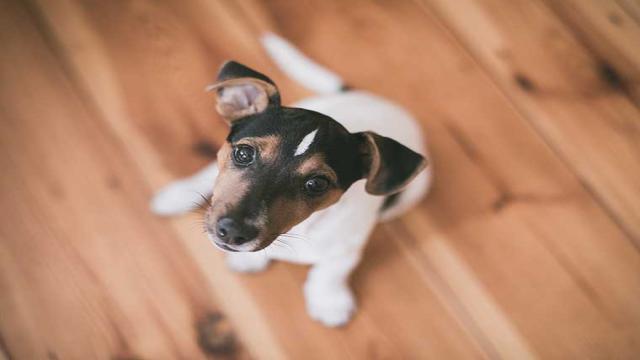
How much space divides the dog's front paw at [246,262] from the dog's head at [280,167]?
2.06 feet

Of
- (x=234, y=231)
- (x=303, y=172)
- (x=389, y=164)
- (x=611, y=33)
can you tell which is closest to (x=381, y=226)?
(x=389, y=164)

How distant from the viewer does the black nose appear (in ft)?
4.83

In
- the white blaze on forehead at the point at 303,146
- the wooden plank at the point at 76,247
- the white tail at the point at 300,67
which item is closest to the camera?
the white blaze on forehead at the point at 303,146

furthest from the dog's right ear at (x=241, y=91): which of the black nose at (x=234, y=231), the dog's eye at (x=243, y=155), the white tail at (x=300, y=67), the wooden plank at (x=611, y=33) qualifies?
the wooden plank at (x=611, y=33)

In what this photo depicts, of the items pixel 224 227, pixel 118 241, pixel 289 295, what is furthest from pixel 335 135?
pixel 118 241

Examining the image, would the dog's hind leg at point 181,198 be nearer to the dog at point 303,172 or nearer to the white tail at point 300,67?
the dog at point 303,172

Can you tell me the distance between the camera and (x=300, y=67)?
242 centimetres

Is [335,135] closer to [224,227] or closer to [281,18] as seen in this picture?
[224,227]

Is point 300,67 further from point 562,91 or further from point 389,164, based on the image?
point 562,91

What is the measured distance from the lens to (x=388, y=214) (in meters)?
2.24

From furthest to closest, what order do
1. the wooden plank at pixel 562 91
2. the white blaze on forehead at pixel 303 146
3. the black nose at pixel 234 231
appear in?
1. the wooden plank at pixel 562 91
2. the white blaze on forehead at pixel 303 146
3. the black nose at pixel 234 231

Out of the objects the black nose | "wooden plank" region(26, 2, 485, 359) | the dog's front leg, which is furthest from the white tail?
the black nose

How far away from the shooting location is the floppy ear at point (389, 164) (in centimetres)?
163

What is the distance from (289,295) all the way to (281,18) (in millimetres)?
1397
